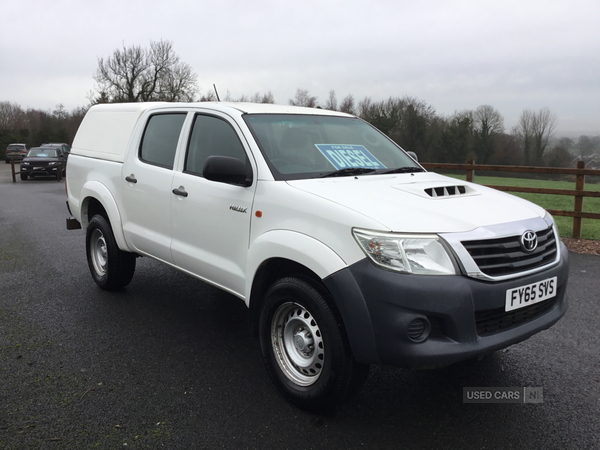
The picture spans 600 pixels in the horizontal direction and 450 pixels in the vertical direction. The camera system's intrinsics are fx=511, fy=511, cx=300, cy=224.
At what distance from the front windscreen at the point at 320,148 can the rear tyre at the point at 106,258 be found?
90.9 inches

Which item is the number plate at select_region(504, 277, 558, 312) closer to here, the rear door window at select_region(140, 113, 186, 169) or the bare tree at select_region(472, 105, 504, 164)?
the rear door window at select_region(140, 113, 186, 169)

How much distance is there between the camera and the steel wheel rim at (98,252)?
221 inches

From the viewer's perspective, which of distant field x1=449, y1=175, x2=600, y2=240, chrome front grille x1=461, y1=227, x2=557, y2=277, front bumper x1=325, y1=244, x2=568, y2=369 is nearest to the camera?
front bumper x1=325, y1=244, x2=568, y2=369

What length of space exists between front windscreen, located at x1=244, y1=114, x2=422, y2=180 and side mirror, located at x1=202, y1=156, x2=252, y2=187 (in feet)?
0.76

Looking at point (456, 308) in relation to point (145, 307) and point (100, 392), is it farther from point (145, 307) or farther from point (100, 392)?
point (145, 307)

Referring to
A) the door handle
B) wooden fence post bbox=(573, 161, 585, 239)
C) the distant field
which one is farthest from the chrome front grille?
the distant field

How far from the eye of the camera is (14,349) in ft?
13.3

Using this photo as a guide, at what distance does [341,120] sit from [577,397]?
Result: 9.22 ft

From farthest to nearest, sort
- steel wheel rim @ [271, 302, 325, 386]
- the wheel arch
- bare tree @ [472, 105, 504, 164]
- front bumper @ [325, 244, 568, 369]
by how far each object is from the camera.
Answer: bare tree @ [472, 105, 504, 164] → the wheel arch → steel wheel rim @ [271, 302, 325, 386] → front bumper @ [325, 244, 568, 369]

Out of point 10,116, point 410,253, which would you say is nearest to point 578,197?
point 410,253

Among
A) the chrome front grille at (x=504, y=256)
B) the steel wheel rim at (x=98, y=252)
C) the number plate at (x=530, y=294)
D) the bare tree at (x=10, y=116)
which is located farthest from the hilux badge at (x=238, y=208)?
the bare tree at (x=10, y=116)

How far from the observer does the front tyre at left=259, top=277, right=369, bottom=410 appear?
286 centimetres

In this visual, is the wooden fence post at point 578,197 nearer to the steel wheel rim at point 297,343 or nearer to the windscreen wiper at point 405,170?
the windscreen wiper at point 405,170

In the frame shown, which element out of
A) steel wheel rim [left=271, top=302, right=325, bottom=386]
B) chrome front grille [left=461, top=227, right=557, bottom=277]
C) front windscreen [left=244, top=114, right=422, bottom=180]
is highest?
front windscreen [left=244, top=114, right=422, bottom=180]
